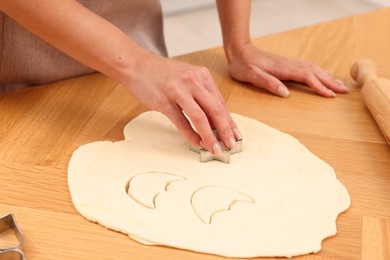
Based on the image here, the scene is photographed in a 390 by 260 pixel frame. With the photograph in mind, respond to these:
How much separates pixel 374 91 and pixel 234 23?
1.23 feet

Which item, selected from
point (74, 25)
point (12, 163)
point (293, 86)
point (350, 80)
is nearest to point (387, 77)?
point (350, 80)

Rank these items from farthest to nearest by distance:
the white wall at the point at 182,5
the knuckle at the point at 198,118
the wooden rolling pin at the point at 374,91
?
the white wall at the point at 182,5 < the wooden rolling pin at the point at 374,91 < the knuckle at the point at 198,118

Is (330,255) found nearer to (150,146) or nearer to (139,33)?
(150,146)

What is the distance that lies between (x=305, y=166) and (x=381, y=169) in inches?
5.6

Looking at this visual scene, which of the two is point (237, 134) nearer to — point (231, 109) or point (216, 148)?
point (216, 148)

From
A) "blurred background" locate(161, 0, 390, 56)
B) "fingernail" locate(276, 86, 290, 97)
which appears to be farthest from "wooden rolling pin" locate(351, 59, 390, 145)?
"blurred background" locate(161, 0, 390, 56)

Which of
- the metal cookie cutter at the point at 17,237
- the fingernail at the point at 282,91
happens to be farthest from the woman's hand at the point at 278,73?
the metal cookie cutter at the point at 17,237

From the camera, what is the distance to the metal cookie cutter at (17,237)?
83 centimetres

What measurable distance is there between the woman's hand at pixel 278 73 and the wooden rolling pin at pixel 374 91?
0.05 meters

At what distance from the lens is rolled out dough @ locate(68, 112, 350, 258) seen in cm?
90

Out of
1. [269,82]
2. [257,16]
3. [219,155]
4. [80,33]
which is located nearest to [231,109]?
[269,82]

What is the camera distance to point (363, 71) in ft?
4.35

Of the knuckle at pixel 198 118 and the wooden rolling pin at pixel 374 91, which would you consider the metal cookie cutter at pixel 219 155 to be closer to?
the knuckle at pixel 198 118

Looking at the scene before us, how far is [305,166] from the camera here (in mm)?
1075
